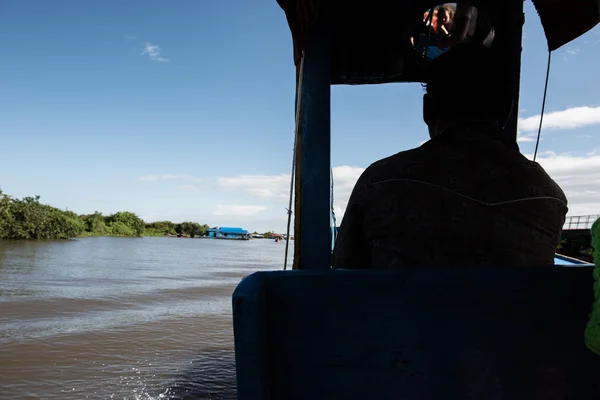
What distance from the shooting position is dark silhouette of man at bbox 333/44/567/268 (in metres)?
1.16

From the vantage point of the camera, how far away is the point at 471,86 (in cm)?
138

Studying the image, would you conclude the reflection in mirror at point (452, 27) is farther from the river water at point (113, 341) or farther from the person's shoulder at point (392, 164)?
the river water at point (113, 341)

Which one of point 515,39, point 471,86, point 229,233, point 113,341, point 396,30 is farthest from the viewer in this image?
point 229,233

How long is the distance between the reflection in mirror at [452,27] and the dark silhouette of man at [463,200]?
153 centimetres

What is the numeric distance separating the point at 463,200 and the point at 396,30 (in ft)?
6.61

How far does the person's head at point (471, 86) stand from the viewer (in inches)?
53.6

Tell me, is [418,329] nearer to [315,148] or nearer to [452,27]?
[315,148]

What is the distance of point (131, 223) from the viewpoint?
56.4 metres

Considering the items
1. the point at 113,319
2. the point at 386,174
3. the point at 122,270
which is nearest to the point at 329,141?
the point at 386,174

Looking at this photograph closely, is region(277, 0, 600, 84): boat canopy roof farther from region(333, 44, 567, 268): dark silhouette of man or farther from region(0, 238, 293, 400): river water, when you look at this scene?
region(0, 238, 293, 400): river water

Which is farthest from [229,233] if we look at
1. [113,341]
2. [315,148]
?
[315,148]

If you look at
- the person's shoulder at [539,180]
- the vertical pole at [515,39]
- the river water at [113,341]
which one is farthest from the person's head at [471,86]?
the river water at [113,341]

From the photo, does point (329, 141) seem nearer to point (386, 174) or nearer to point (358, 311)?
point (386, 174)

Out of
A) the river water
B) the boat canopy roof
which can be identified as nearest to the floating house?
the river water
